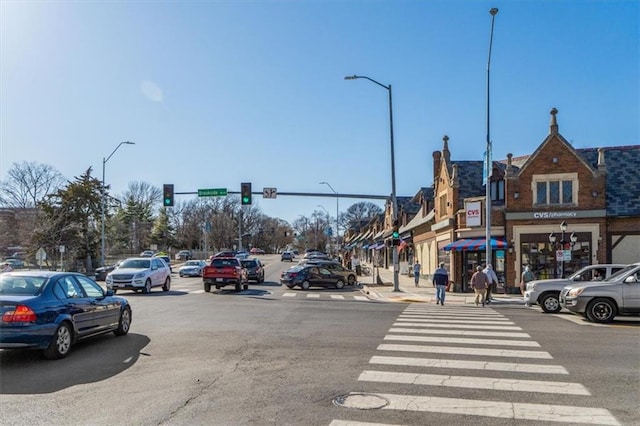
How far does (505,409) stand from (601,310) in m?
10.3

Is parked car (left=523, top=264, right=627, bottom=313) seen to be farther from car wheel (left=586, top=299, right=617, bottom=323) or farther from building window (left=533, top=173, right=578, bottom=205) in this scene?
building window (left=533, top=173, right=578, bottom=205)

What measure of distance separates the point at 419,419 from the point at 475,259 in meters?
25.3

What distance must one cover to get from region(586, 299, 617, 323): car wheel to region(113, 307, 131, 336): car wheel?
1207 cm

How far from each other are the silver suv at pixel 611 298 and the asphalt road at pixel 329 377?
4.97 feet

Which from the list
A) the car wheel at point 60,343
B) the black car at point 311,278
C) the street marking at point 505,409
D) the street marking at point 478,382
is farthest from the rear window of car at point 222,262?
the street marking at point 505,409

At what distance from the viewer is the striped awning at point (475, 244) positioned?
93.0ft

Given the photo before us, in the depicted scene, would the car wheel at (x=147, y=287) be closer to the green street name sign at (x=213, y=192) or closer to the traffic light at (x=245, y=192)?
the traffic light at (x=245, y=192)

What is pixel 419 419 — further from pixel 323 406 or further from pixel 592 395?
pixel 592 395

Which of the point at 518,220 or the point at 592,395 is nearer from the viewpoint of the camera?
the point at 592,395

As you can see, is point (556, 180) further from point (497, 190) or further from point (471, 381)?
point (471, 381)

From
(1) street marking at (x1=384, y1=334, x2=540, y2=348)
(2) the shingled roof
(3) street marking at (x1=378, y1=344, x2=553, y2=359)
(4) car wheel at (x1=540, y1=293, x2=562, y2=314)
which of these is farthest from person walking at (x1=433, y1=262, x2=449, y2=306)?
(2) the shingled roof

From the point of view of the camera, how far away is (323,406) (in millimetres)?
6285

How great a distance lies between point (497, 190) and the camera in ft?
99.9

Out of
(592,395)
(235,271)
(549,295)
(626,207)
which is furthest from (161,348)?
(626,207)
